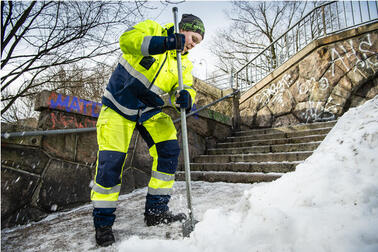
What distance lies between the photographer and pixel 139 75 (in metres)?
1.71

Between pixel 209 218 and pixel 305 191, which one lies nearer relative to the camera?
pixel 305 191

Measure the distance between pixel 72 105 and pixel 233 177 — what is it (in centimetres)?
243

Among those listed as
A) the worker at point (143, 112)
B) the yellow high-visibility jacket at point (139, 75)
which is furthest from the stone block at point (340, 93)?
the yellow high-visibility jacket at point (139, 75)

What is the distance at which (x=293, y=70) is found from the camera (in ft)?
24.2

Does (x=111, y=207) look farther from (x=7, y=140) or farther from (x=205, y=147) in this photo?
→ (x=205, y=147)

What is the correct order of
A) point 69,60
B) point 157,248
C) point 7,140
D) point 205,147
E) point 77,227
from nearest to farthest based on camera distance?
point 157,248
point 77,227
point 7,140
point 69,60
point 205,147

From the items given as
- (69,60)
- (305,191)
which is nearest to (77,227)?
(305,191)

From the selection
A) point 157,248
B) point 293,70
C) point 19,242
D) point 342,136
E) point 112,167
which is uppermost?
point 293,70

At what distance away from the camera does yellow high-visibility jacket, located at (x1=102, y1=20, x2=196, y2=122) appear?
1581 mm

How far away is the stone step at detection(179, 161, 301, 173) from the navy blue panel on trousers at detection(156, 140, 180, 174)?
6.21 ft

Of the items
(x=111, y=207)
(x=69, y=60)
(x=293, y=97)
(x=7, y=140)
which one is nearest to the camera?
(x=111, y=207)

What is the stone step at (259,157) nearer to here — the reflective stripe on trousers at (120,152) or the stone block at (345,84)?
the reflective stripe on trousers at (120,152)

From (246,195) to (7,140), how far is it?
2198mm

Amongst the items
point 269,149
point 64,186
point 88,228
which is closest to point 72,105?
point 64,186
